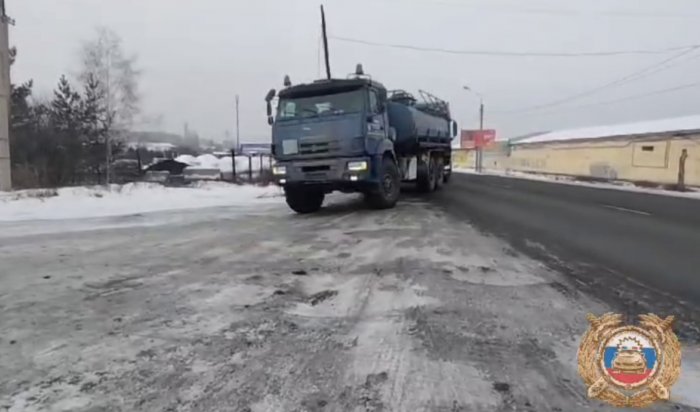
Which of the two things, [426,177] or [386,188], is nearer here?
[386,188]

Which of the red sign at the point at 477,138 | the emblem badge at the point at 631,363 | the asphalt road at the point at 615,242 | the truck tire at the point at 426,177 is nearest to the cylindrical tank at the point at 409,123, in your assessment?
the truck tire at the point at 426,177

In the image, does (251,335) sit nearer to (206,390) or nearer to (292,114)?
(206,390)

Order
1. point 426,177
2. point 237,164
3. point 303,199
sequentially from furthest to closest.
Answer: point 237,164
point 426,177
point 303,199

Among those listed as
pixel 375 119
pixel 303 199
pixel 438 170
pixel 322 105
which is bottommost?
pixel 303 199

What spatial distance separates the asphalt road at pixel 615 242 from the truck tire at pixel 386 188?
1.62 meters

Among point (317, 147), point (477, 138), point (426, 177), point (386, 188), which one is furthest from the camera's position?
point (477, 138)

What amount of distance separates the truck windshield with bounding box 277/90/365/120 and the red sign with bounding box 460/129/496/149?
50.4 metres

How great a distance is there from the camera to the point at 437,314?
4.48 metres

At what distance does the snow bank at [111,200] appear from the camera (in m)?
12.9

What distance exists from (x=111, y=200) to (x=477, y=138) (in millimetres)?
52465

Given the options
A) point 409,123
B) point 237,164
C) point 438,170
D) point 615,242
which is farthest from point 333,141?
point 237,164

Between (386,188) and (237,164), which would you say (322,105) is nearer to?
(386,188)

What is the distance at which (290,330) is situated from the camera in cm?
409

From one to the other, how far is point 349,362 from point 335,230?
20.7 feet
